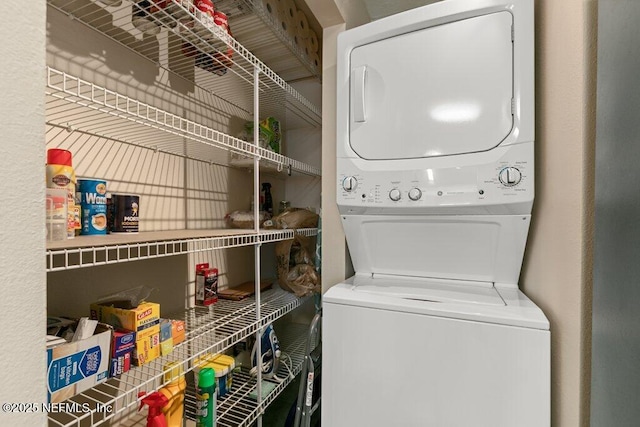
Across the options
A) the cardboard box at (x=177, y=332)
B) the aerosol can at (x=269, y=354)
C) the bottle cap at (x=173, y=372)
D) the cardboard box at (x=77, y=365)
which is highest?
the cardboard box at (x=77, y=365)

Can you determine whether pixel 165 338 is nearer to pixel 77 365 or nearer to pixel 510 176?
pixel 77 365

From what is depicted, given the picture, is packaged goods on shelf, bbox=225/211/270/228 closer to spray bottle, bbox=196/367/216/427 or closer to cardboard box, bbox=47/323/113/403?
spray bottle, bbox=196/367/216/427

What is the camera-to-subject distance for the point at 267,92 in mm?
1760

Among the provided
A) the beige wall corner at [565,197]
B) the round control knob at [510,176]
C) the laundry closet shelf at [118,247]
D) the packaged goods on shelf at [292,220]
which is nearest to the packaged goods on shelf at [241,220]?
the packaged goods on shelf at [292,220]

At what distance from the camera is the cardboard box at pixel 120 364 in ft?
2.70

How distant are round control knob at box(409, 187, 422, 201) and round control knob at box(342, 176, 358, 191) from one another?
0.22 m

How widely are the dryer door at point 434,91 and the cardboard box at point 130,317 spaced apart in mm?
938

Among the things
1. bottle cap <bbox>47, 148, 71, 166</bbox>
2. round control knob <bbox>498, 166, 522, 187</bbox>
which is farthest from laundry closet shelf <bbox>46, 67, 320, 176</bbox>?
round control knob <bbox>498, 166, 522, 187</bbox>

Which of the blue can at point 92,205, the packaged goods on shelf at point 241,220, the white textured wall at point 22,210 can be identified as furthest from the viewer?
the packaged goods on shelf at point 241,220

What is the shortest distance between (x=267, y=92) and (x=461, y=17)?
3.59 feet

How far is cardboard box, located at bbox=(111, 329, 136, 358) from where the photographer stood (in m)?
0.83

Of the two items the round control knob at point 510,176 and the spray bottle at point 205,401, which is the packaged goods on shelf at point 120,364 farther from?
the round control knob at point 510,176

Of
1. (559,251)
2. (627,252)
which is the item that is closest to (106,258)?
(627,252)

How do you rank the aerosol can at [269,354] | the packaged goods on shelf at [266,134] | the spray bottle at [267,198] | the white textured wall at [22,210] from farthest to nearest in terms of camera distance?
the spray bottle at [267,198]
the packaged goods on shelf at [266,134]
the aerosol can at [269,354]
the white textured wall at [22,210]
